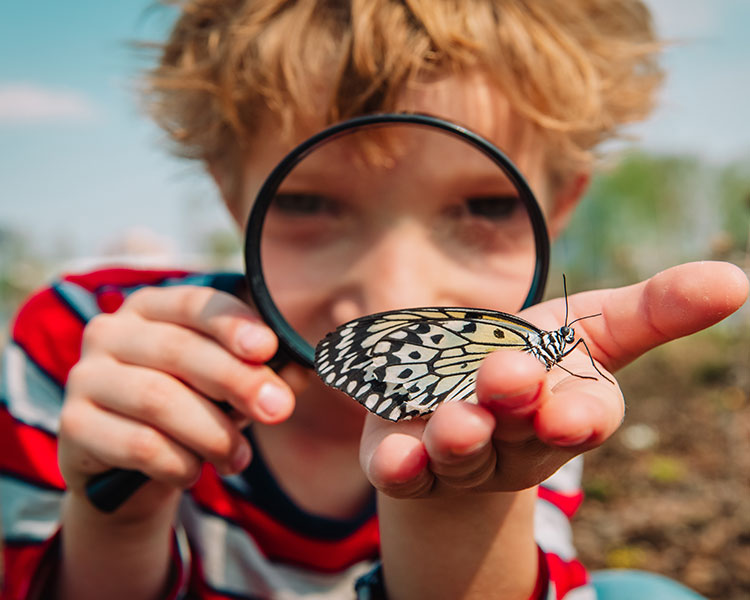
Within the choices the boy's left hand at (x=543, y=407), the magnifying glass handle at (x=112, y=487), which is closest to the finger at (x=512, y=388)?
the boy's left hand at (x=543, y=407)

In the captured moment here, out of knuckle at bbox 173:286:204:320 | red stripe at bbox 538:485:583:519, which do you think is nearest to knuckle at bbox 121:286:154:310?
knuckle at bbox 173:286:204:320

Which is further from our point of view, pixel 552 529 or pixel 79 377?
pixel 552 529

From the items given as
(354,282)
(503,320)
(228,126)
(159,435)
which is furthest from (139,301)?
(503,320)

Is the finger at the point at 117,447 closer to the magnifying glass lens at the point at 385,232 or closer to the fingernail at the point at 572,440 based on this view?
the magnifying glass lens at the point at 385,232

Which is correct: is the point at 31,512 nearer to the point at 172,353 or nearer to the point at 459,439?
the point at 172,353

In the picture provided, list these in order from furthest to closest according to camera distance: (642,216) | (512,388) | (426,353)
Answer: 1. (642,216)
2. (426,353)
3. (512,388)

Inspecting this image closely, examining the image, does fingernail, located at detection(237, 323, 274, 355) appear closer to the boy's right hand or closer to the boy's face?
the boy's right hand

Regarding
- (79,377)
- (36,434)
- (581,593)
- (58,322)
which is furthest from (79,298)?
(581,593)
